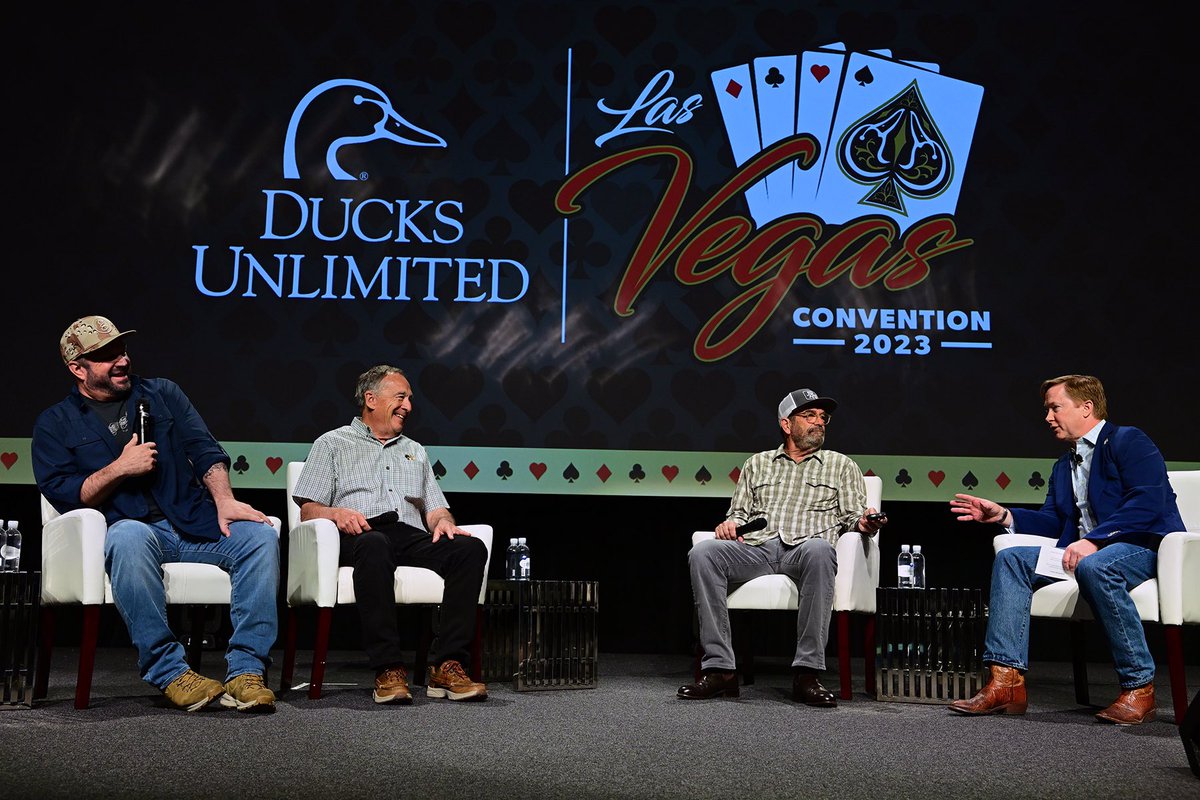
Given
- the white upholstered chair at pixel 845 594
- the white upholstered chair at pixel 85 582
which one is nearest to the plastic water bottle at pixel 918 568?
the white upholstered chair at pixel 845 594

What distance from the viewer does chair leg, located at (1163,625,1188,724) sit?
3.40 meters

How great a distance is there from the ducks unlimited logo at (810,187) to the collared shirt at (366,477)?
1472 mm

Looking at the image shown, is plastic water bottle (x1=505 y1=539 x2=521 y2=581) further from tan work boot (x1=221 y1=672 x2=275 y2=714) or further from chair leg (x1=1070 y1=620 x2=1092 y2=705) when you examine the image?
chair leg (x1=1070 y1=620 x2=1092 y2=705)

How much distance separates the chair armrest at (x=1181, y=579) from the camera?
3.48 metres

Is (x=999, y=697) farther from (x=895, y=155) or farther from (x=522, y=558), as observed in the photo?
(x=895, y=155)

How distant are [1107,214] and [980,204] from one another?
57 centimetres

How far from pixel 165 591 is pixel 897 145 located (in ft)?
11.9

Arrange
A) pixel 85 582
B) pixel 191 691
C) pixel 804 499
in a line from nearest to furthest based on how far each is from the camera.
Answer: pixel 191 691 < pixel 85 582 < pixel 804 499

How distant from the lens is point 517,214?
5184mm

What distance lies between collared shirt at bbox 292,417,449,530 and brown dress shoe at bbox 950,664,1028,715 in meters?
1.84

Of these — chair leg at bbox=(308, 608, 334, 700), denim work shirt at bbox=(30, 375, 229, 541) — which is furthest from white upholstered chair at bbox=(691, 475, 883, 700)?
denim work shirt at bbox=(30, 375, 229, 541)

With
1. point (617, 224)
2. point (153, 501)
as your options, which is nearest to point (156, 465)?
point (153, 501)

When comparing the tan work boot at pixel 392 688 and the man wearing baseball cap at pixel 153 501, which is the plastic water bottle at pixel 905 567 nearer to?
the tan work boot at pixel 392 688

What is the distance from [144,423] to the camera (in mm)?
3537
